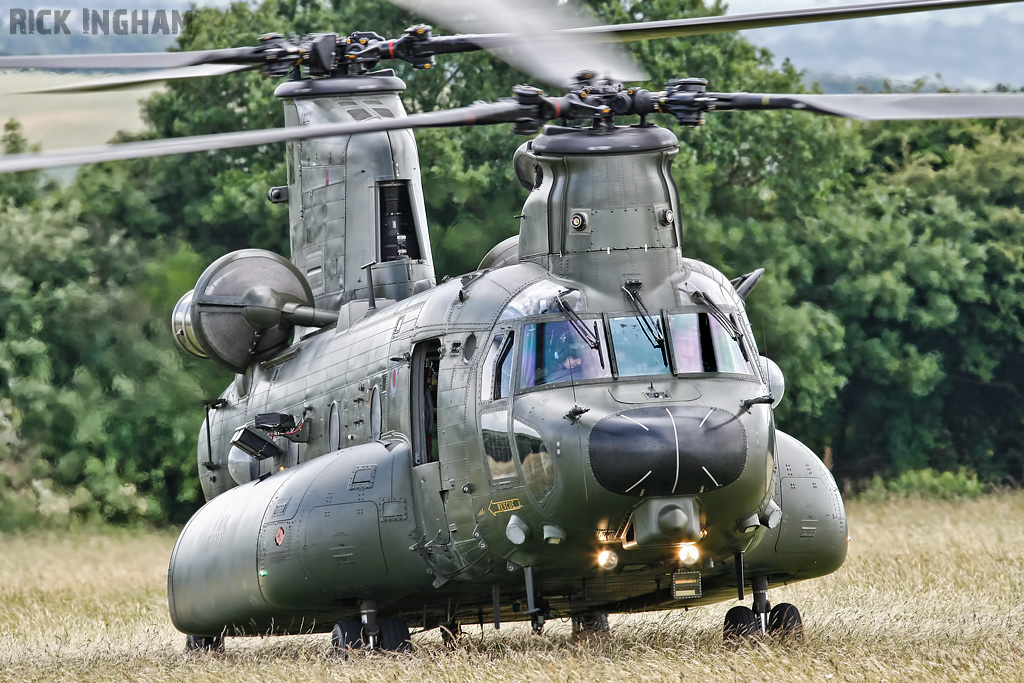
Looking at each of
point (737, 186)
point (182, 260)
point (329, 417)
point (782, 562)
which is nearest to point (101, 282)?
A: point (182, 260)

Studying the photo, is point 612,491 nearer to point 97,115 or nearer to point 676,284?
point 676,284

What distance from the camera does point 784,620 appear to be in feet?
37.5

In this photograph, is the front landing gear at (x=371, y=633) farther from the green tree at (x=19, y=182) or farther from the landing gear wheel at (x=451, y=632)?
the green tree at (x=19, y=182)

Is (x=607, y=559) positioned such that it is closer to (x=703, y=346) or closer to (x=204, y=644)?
(x=703, y=346)

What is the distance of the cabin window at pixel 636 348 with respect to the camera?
10039mm

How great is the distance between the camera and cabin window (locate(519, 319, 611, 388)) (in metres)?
10.1

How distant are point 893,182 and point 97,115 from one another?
52.1 ft

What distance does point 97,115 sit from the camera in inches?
1161

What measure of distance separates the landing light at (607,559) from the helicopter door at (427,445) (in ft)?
4.10

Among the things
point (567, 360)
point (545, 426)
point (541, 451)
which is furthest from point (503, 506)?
point (567, 360)

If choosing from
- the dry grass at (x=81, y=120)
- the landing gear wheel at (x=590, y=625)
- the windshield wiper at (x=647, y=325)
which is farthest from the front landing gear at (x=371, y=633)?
the dry grass at (x=81, y=120)

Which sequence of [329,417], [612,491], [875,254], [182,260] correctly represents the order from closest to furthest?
1. [612,491]
2. [329,417]
3. [182,260]
4. [875,254]

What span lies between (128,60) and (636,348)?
17.1 ft

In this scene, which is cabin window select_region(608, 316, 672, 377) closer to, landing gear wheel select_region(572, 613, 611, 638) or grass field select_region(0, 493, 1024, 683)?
grass field select_region(0, 493, 1024, 683)
